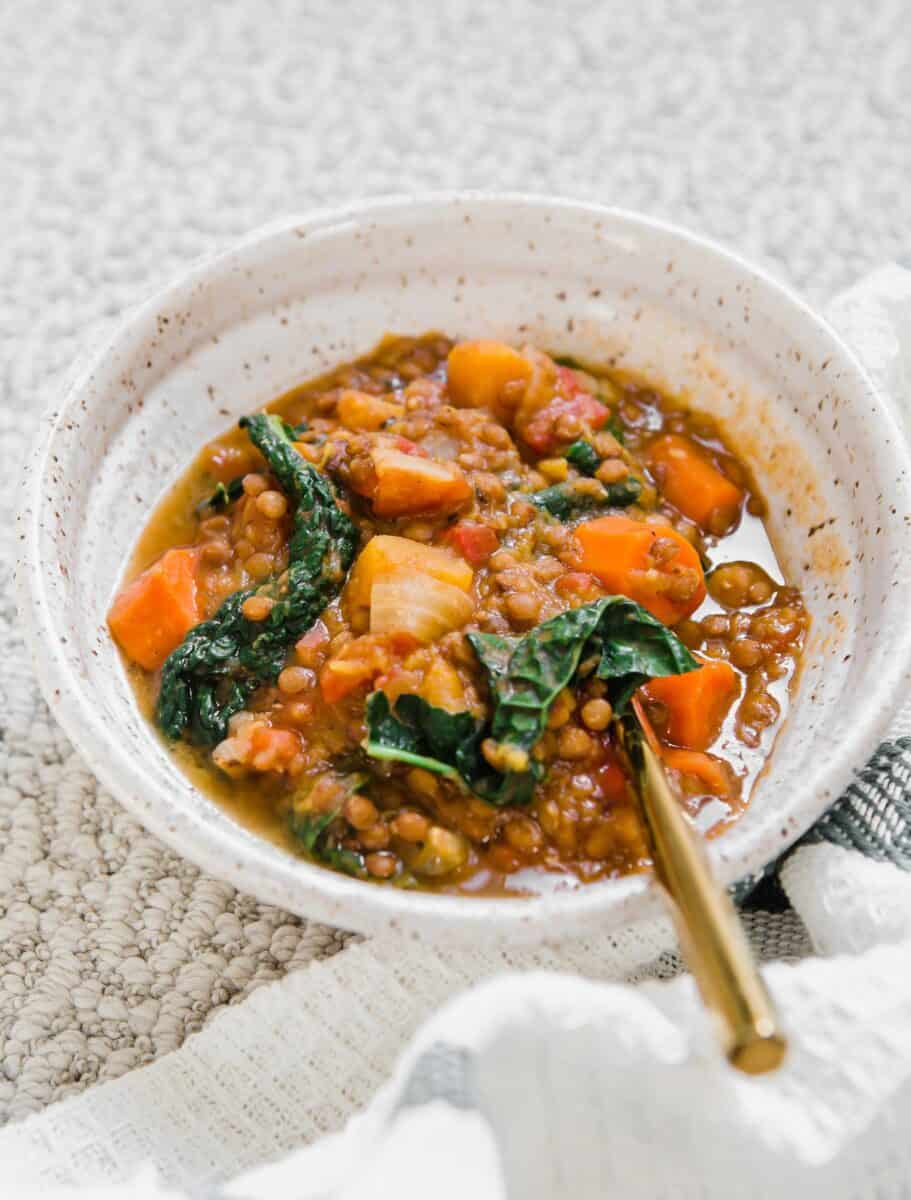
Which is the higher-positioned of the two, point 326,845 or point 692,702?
point 692,702

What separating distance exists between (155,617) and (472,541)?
2.65 feet

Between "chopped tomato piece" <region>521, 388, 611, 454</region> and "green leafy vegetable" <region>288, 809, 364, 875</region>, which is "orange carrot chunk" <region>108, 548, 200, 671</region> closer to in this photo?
"green leafy vegetable" <region>288, 809, 364, 875</region>

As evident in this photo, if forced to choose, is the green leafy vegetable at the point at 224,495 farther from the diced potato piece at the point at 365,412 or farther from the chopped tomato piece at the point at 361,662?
the chopped tomato piece at the point at 361,662

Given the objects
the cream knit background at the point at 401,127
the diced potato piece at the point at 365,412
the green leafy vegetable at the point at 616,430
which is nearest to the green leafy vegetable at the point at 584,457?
the green leafy vegetable at the point at 616,430

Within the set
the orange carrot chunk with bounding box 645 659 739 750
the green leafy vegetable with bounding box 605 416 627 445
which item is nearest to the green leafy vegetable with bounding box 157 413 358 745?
the orange carrot chunk with bounding box 645 659 739 750

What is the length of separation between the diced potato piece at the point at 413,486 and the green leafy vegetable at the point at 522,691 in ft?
1.47

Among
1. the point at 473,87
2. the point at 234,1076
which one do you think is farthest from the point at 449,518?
the point at 473,87

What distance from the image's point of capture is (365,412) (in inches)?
146

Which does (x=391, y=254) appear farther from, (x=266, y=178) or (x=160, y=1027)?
(x=160, y=1027)

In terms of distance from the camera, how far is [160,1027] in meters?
3.33

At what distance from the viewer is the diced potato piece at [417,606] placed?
10.3 feet

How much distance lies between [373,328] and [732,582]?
4.46 ft

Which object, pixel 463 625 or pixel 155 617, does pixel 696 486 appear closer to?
pixel 463 625

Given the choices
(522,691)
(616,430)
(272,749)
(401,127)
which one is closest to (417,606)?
(522,691)
